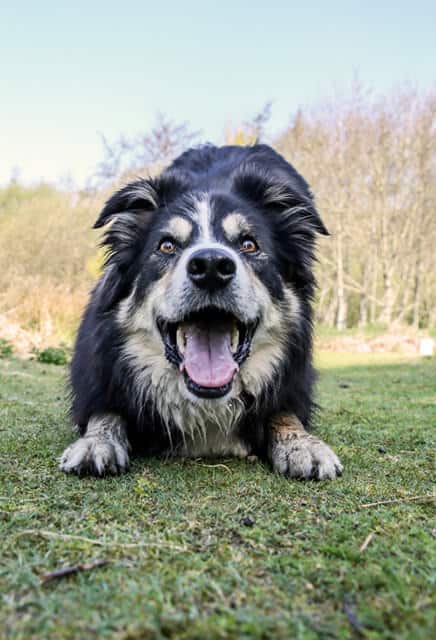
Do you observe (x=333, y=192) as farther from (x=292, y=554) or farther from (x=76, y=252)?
(x=292, y=554)

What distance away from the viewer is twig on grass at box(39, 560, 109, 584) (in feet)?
4.49

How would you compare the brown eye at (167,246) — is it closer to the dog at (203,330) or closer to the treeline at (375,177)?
the dog at (203,330)

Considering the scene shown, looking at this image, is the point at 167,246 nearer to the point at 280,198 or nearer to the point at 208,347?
the point at 208,347

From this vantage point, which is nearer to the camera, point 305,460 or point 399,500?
point 399,500

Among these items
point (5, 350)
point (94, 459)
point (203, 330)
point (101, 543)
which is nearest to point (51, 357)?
point (5, 350)

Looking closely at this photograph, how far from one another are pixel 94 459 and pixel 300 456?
95 cm

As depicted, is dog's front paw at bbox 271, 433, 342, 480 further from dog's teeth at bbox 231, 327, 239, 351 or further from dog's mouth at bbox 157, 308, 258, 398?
dog's teeth at bbox 231, 327, 239, 351

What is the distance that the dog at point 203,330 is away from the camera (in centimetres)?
263

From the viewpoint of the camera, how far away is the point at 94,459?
8.04 feet

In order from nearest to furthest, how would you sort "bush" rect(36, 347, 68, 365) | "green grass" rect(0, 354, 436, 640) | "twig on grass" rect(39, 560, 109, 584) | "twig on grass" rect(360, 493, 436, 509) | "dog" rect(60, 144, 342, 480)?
1. "green grass" rect(0, 354, 436, 640)
2. "twig on grass" rect(39, 560, 109, 584)
3. "twig on grass" rect(360, 493, 436, 509)
4. "dog" rect(60, 144, 342, 480)
5. "bush" rect(36, 347, 68, 365)

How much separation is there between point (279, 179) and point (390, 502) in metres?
1.98

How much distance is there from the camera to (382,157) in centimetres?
2364

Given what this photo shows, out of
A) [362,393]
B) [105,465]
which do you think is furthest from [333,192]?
[105,465]

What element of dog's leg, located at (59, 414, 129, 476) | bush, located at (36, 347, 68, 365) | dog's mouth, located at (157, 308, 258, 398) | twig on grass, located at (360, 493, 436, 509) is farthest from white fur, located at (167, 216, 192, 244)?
bush, located at (36, 347, 68, 365)
